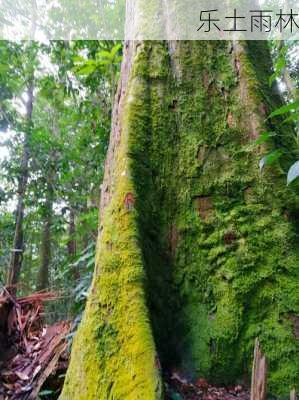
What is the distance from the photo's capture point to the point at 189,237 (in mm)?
1944

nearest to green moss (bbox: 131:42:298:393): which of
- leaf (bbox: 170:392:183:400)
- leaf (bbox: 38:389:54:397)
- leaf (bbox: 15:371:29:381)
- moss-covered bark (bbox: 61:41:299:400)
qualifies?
moss-covered bark (bbox: 61:41:299:400)

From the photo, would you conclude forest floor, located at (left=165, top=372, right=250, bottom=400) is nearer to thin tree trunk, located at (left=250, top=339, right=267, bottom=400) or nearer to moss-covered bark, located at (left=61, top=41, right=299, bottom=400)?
→ moss-covered bark, located at (left=61, top=41, right=299, bottom=400)

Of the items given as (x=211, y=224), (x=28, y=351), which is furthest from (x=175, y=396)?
(x=28, y=351)

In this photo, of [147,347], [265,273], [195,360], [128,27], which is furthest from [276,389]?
[128,27]

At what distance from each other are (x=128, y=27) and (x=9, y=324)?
2649mm

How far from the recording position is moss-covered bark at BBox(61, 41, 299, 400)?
61.7 inches

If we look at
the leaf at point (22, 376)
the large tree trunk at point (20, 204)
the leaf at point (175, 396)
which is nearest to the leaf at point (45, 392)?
the leaf at point (22, 376)

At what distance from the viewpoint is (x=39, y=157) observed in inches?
222

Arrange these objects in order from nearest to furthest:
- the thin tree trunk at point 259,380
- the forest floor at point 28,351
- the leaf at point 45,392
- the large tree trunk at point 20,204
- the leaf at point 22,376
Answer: the thin tree trunk at point 259,380 → the leaf at point 45,392 → the forest floor at point 28,351 → the leaf at point 22,376 → the large tree trunk at point 20,204

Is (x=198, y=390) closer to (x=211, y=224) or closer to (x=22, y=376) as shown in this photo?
(x=211, y=224)

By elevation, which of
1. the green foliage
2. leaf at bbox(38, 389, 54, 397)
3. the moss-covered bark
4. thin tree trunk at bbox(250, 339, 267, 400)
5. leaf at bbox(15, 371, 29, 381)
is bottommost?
leaf at bbox(38, 389, 54, 397)

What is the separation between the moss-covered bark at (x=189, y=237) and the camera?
5.14ft

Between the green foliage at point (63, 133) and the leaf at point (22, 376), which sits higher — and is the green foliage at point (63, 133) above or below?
above

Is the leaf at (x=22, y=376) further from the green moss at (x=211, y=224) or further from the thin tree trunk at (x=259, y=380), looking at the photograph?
the thin tree trunk at (x=259, y=380)
